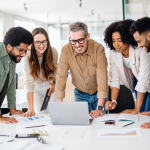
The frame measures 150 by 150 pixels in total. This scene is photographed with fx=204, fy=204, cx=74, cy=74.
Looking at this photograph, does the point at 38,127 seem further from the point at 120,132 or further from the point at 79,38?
the point at 79,38

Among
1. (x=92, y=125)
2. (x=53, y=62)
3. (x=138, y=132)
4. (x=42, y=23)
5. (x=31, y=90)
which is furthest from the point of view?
(x=42, y=23)

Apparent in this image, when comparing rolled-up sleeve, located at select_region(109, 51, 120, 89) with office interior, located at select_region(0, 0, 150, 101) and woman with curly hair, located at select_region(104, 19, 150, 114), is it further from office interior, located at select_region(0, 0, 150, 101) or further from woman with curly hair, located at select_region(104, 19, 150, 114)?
office interior, located at select_region(0, 0, 150, 101)

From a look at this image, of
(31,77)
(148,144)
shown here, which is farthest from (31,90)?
(148,144)

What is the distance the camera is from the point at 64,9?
5.76 metres

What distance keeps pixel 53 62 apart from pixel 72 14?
3.78m

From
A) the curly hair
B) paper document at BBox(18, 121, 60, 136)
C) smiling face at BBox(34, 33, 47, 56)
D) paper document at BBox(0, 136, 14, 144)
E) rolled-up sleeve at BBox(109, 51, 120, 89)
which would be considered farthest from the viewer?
smiling face at BBox(34, 33, 47, 56)

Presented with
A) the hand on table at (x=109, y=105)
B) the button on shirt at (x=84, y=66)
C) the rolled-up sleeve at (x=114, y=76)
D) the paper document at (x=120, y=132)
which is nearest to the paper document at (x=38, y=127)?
the paper document at (x=120, y=132)

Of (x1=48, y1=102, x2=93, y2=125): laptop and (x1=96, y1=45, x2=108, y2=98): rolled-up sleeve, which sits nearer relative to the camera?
(x1=48, y1=102, x2=93, y2=125): laptop

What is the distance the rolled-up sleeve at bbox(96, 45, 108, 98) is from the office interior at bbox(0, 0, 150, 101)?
10.4 feet

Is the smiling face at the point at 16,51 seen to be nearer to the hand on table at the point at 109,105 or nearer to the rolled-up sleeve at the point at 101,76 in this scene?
the rolled-up sleeve at the point at 101,76

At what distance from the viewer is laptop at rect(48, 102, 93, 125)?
1.51 metres

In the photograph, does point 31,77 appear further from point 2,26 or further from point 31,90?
point 2,26

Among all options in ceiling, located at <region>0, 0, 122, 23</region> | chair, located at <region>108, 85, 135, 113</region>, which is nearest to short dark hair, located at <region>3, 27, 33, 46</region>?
chair, located at <region>108, 85, 135, 113</region>

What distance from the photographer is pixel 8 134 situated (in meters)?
1.40
